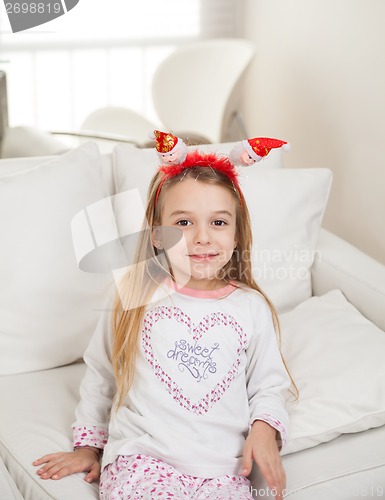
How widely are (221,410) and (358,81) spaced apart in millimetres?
1462

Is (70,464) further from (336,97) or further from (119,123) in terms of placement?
(119,123)

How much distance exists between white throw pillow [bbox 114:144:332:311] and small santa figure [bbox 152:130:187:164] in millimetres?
414

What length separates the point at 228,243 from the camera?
1.49 m

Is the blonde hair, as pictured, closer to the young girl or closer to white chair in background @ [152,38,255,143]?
the young girl

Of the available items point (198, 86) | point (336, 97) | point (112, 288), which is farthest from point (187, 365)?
point (198, 86)

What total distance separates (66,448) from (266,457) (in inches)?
15.3

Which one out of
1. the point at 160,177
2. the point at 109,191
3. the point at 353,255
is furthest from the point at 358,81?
the point at 160,177

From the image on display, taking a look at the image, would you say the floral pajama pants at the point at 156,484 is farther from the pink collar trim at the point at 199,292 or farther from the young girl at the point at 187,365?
the pink collar trim at the point at 199,292

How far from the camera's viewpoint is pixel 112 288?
1.75m

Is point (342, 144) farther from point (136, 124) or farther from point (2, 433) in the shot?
point (2, 433)

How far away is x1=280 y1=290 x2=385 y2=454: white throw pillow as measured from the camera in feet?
4.94

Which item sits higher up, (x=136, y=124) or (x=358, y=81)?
(x=358, y=81)

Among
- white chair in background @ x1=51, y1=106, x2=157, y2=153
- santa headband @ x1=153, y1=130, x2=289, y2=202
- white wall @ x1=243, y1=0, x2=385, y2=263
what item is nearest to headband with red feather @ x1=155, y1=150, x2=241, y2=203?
santa headband @ x1=153, y1=130, x2=289, y2=202

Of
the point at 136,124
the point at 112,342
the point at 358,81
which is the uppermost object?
the point at 358,81
